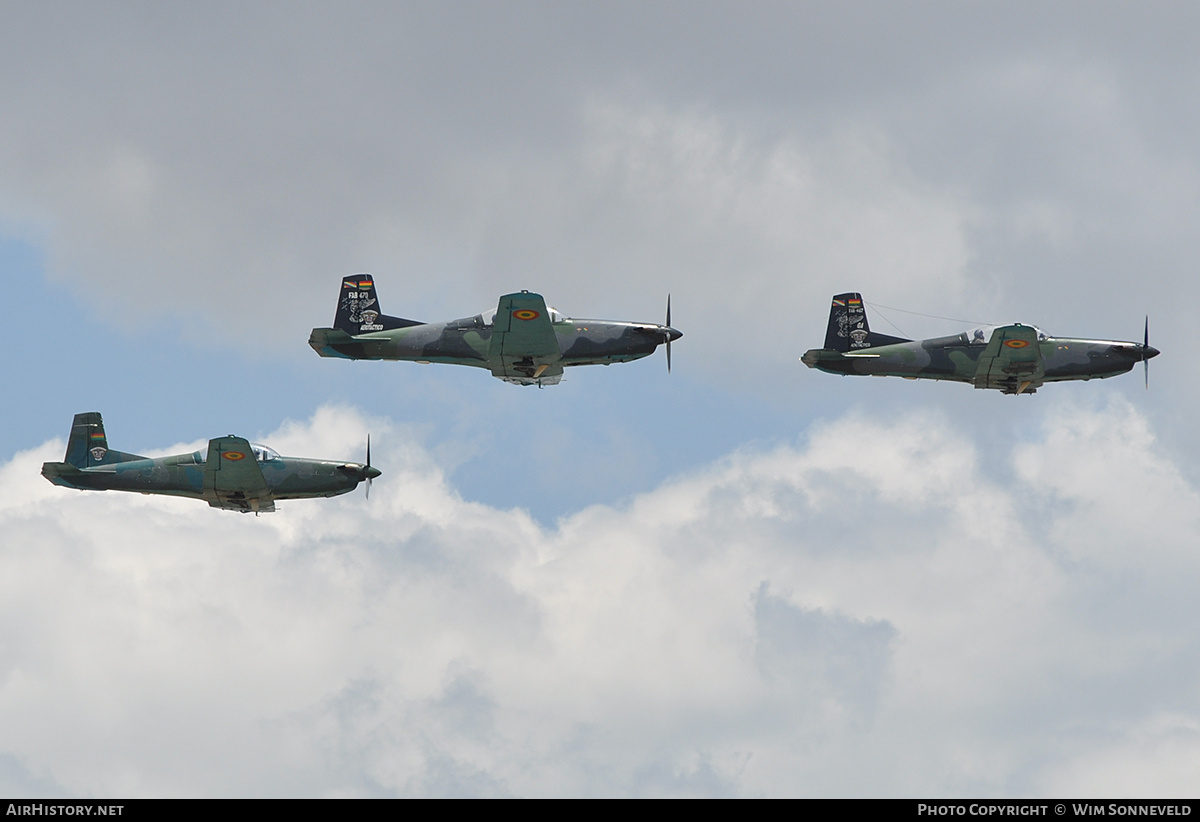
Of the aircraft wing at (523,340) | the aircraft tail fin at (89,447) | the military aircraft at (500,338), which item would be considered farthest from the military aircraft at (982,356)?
the aircraft tail fin at (89,447)

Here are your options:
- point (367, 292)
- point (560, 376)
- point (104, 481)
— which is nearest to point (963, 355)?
point (560, 376)

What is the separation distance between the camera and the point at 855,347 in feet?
251

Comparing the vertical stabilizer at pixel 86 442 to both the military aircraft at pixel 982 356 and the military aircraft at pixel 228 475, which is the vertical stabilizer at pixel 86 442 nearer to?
the military aircraft at pixel 228 475

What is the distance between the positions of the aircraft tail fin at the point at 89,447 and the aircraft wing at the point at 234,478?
4.58m

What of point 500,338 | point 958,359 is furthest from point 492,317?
point 958,359

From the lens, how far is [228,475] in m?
70.4

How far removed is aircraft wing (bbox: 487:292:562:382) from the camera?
67.5 m

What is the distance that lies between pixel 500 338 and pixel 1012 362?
22.2 m

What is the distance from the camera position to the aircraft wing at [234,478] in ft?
229

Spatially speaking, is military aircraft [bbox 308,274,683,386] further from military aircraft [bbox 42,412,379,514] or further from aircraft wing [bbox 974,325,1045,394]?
aircraft wing [bbox 974,325,1045,394]
